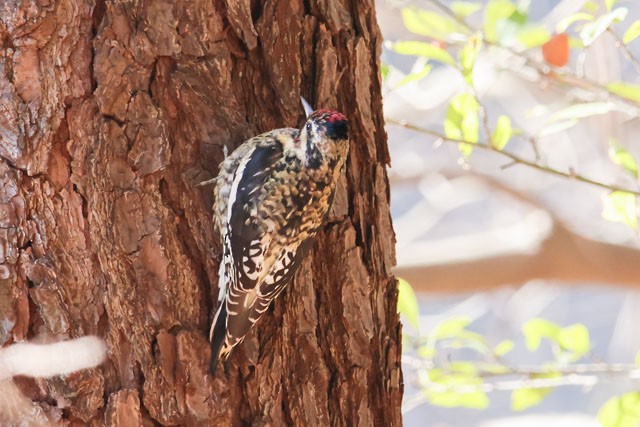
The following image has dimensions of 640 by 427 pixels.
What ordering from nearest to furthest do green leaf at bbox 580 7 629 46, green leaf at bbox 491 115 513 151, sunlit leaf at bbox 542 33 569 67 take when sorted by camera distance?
green leaf at bbox 580 7 629 46 → green leaf at bbox 491 115 513 151 → sunlit leaf at bbox 542 33 569 67

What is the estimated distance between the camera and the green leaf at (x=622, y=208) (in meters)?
2.22

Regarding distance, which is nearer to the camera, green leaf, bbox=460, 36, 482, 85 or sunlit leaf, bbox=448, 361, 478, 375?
green leaf, bbox=460, 36, 482, 85

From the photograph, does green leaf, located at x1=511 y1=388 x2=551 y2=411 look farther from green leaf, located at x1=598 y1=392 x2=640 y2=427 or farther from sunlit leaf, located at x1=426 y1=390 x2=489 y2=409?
green leaf, located at x1=598 y1=392 x2=640 y2=427

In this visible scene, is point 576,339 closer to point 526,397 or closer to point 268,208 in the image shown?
point 526,397

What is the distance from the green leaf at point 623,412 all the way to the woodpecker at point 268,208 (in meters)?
1.07

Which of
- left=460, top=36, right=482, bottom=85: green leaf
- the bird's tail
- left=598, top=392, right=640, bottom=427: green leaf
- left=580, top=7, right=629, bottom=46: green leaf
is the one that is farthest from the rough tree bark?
A: left=598, top=392, right=640, bottom=427: green leaf

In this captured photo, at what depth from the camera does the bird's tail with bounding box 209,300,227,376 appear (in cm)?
151

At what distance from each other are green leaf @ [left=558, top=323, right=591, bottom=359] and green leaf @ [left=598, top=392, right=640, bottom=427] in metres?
0.29

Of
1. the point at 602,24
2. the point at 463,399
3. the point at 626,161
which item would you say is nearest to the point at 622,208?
the point at 626,161

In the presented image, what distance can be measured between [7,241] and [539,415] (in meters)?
4.50

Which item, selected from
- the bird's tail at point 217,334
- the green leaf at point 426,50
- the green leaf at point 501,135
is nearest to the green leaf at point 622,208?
the green leaf at point 501,135

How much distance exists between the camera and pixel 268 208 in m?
1.70

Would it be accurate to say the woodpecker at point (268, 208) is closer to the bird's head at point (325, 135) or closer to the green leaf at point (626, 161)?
the bird's head at point (325, 135)

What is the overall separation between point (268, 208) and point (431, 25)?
1.22 meters
